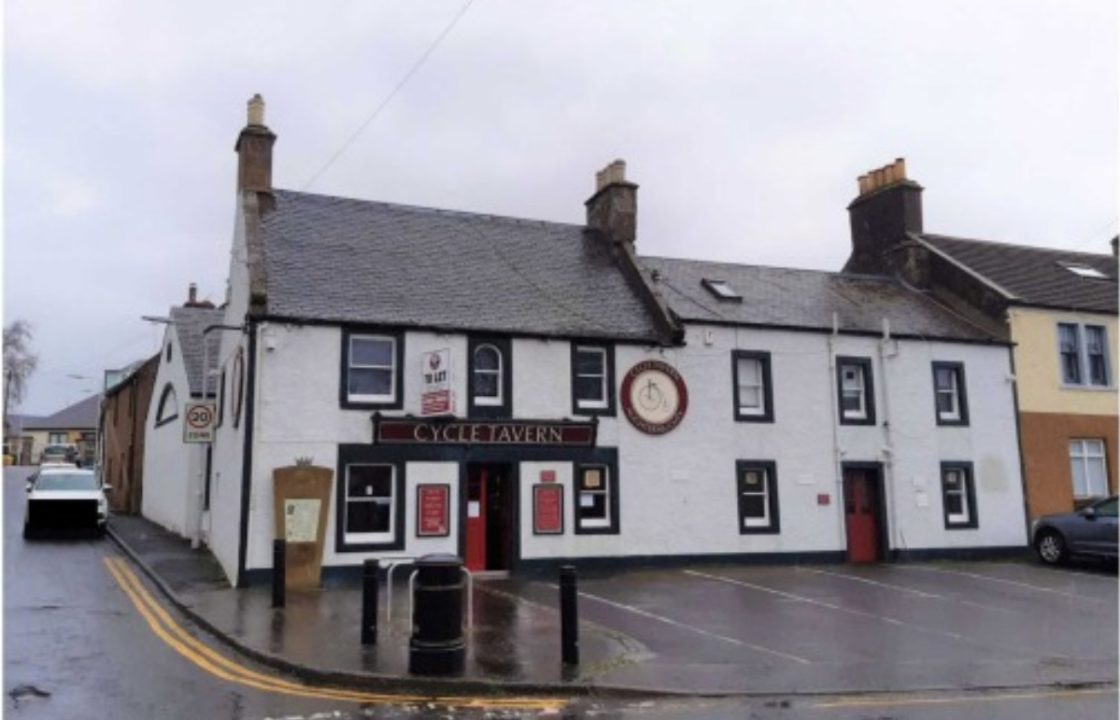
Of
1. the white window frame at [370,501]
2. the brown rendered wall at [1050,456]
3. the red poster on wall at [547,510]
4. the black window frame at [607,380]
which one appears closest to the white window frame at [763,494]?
the black window frame at [607,380]

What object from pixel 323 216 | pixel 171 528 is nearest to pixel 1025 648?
pixel 323 216

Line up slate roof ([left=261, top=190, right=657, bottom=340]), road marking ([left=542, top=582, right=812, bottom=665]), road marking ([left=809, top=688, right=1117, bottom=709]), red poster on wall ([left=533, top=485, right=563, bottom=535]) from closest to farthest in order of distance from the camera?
1. road marking ([left=809, top=688, right=1117, bottom=709])
2. road marking ([left=542, top=582, right=812, bottom=665])
3. slate roof ([left=261, top=190, right=657, bottom=340])
4. red poster on wall ([left=533, top=485, right=563, bottom=535])

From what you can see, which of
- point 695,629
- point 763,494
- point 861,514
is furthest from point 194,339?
point 861,514

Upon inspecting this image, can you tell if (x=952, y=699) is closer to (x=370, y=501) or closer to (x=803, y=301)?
(x=370, y=501)

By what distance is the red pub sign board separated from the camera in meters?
17.6

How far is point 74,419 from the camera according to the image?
82.6 m

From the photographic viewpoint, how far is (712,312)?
21.5 metres

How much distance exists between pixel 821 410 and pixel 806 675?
40.5ft

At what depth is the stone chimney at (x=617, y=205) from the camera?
23.8 meters

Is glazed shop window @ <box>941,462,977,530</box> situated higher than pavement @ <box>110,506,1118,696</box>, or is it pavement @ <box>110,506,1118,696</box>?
glazed shop window @ <box>941,462,977,530</box>

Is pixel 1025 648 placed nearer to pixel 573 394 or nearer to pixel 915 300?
pixel 573 394

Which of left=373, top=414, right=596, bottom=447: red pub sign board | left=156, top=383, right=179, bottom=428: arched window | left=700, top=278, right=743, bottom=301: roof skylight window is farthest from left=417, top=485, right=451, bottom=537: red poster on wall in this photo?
left=156, top=383, right=179, bottom=428: arched window

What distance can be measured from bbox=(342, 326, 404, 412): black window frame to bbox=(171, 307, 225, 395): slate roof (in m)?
6.94

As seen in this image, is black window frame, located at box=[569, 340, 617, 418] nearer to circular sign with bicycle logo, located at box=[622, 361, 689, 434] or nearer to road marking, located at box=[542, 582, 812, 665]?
circular sign with bicycle logo, located at box=[622, 361, 689, 434]
